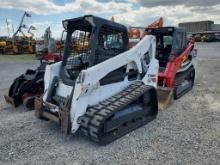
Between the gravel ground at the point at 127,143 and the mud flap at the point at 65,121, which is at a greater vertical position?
the mud flap at the point at 65,121

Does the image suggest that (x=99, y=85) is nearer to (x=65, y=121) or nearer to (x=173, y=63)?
(x=65, y=121)

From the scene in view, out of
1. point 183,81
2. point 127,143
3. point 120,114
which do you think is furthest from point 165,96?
point 127,143

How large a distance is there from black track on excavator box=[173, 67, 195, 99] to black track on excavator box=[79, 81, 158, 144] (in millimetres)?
1826

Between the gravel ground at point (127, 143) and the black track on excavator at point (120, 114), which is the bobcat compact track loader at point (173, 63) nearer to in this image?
the gravel ground at point (127, 143)

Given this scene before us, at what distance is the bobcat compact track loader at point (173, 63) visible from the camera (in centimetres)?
692

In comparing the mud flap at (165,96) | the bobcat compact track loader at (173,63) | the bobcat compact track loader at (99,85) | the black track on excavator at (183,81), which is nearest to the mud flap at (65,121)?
the bobcat compact track loader at (99,85)

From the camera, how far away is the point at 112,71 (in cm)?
517

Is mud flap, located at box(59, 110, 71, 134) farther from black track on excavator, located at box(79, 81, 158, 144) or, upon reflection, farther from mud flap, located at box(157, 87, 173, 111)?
mud flap, located at box(157, 87, 173, 111)

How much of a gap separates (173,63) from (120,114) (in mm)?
2996

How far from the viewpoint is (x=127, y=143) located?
469 centimetres

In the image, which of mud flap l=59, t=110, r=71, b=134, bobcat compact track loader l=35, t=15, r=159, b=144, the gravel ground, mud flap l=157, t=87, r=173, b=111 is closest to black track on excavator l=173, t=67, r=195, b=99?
mud flap l=157, t=87, r=173, b=111

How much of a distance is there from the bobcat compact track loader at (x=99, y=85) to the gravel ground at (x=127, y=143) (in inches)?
9.8

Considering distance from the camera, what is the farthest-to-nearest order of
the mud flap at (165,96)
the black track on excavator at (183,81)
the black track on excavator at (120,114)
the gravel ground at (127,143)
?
the black track on excavator at (183,81), the mud flap at (165,96), the black track on excavator at (120,114), the gravel ground at (127,143)

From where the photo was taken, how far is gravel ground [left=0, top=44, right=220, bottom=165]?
416cm
